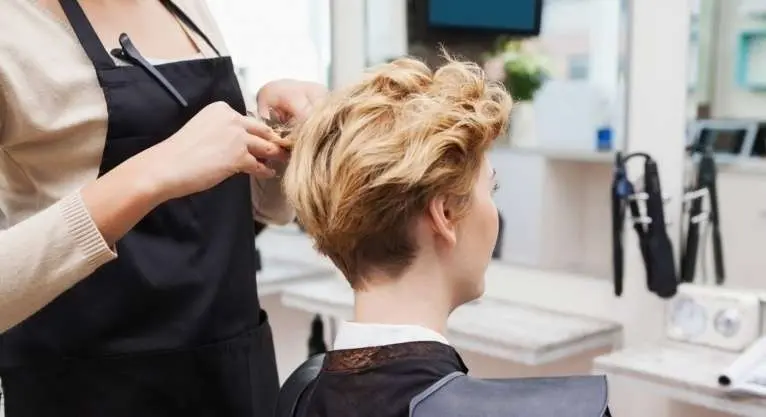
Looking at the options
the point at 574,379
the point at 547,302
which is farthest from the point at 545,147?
the point at 574,379

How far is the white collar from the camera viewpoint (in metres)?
1.08

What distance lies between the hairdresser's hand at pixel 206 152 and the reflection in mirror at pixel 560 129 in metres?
1.14

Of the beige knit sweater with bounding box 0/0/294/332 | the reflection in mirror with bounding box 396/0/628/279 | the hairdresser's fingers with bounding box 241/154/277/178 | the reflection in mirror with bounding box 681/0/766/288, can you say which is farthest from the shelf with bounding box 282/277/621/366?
the beige knit sweater with bounding box 0/0/294/332

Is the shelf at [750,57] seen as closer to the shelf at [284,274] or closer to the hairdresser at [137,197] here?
the hairdresser at [137,197]

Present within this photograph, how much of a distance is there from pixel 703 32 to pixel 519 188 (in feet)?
2.10

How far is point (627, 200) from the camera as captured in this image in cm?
188

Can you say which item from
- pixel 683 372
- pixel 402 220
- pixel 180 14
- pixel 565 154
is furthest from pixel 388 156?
pixel 565 154

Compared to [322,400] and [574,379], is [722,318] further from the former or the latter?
[322,400]

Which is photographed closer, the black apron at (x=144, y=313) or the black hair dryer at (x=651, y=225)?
the black apron at (x=144, y=313)

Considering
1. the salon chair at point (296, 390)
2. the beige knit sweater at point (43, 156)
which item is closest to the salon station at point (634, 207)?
the salon chair at point (296, 390)

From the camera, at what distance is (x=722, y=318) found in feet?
5.88

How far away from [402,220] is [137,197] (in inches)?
12.8

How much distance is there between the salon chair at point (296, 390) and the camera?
1162mm

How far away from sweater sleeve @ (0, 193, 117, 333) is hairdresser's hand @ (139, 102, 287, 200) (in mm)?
95
